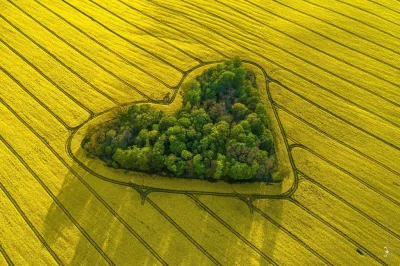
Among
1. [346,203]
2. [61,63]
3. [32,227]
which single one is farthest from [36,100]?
[346,203]

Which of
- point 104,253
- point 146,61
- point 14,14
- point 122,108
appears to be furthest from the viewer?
point 14,14

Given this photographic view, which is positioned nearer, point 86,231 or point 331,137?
point 86,231

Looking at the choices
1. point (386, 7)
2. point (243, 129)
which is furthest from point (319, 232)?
point (386, 7)

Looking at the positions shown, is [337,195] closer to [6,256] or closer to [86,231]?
[86,231]

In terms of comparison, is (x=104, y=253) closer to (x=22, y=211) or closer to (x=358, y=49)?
(x=22, y=211)

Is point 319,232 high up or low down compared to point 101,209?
up

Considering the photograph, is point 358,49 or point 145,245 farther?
point 358,49
